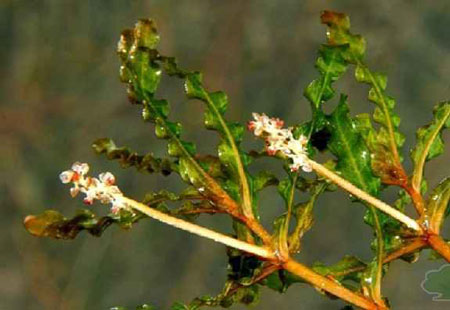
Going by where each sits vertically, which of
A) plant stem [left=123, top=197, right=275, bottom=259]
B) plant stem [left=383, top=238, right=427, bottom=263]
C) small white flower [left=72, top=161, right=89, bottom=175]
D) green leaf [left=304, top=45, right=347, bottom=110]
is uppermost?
green leaf [left=304, top=45, right=347, bottom=110]

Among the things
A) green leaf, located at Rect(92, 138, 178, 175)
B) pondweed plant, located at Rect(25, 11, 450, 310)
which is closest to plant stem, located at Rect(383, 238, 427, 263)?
pondweed plant, located at Rect(25, 11, 450, 310)

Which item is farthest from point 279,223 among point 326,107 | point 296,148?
point 326,107

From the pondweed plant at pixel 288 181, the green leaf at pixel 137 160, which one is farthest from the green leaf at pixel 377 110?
the green leaf at pixel 137 160

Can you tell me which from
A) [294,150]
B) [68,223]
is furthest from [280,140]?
[68,223]

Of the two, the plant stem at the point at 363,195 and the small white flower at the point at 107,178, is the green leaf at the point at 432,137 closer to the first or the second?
the plant stem at the point at 363,195

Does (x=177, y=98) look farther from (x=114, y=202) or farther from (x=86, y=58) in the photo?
(x=114, y=202)

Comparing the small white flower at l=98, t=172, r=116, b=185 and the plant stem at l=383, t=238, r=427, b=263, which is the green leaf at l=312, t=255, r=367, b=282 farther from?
the small white flower at l=98, t=172, r=116, b=185
